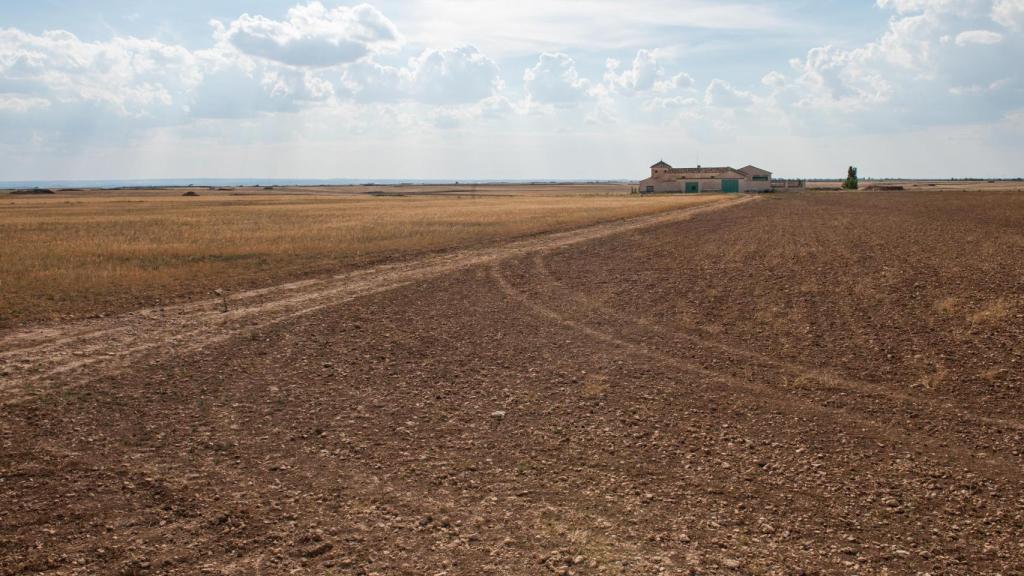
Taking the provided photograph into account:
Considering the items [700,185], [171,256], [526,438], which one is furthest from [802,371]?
[700,185]

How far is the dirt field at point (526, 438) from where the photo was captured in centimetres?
549

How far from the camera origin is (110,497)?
631 cm

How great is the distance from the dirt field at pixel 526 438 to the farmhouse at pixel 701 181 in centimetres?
11720

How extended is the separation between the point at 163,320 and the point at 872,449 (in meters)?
13.1

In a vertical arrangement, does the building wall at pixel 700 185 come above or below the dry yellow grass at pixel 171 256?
above

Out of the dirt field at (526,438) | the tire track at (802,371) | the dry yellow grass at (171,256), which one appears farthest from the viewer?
the dry yellow grass at (171,256)

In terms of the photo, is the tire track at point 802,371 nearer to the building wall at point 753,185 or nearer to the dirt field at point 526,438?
the dirt field at point 526,438

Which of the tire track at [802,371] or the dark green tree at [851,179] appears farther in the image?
the dark green tree at [851,179]

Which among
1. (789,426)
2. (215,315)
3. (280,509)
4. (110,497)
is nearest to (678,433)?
(789,426)

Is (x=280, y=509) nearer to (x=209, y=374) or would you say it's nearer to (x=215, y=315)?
(x=209, y=374)

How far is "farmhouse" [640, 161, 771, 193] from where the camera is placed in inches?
5054

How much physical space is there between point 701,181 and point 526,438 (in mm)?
127940

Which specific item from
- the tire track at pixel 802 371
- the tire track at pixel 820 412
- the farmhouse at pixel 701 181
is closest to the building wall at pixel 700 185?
the farmhouse at pixel 701 181

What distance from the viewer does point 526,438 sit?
7.77 meters
